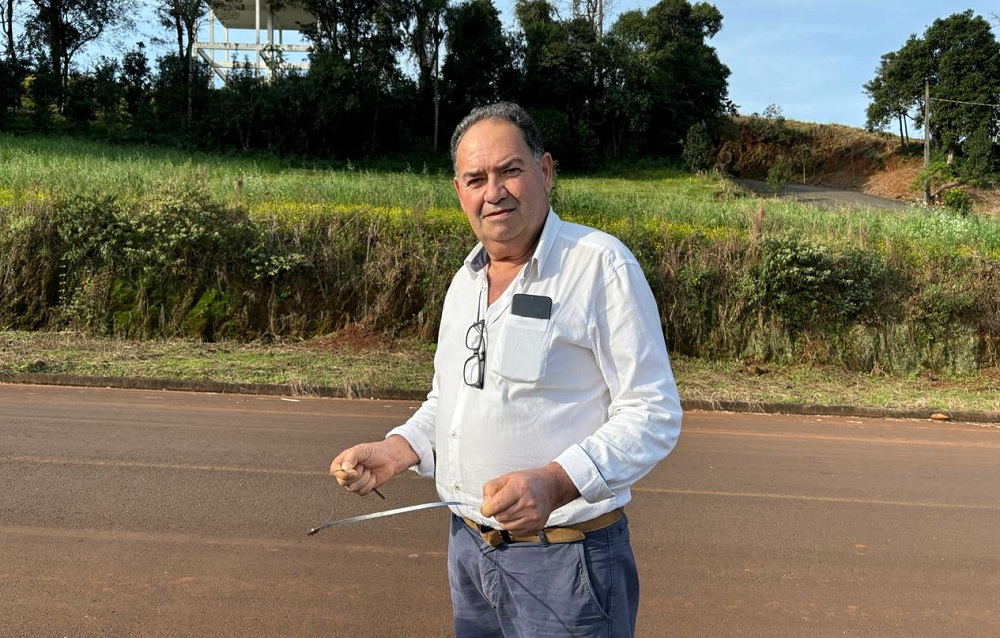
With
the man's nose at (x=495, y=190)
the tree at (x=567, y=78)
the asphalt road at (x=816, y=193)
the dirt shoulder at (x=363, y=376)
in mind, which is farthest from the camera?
the asphalt road at (x=816, y=193)

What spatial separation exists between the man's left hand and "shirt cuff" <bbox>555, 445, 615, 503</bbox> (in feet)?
0.06

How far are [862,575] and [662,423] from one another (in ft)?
11.8

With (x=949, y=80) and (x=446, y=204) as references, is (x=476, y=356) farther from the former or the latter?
(x=949, y=80)

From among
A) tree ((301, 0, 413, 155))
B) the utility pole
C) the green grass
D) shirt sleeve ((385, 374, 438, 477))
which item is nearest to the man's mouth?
shirt sleeve ((385, 374, 438, 477))

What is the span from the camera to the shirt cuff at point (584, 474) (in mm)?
1860

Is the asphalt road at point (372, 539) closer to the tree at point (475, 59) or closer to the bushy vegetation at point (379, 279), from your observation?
the bushy vegetation at point (379, 279)

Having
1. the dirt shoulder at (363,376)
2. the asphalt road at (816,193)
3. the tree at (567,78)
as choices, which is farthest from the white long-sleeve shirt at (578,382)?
the asphalt road at (816,193)

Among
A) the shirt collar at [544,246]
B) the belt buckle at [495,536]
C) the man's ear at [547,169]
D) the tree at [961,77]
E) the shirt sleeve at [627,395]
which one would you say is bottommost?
the belt buckle at [495,536]

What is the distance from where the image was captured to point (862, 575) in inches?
190

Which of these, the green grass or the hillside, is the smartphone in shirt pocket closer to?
the green grass

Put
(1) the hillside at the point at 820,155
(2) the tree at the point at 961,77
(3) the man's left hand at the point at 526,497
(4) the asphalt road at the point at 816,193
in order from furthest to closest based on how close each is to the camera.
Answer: (1) the hillside at the point at 820,155 < (2) the tree at the point at 961,77 < (4) the asphalt road at the point at 816,193 < (3) the man's left hand at the point at 526,497

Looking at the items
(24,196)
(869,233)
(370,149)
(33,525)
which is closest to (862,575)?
(33,525)

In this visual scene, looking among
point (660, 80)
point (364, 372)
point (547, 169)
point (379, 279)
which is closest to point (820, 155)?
point (660, 80)

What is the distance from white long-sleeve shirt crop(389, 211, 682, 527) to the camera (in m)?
1.92
